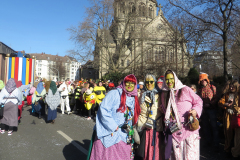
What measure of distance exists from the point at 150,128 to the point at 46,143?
3685mm

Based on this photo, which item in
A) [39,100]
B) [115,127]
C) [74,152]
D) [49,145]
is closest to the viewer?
[115,127]

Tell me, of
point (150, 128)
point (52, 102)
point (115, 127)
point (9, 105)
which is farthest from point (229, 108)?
point (52, 102)

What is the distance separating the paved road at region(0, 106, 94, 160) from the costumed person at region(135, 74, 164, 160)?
1.89 m

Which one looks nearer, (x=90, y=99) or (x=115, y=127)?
(x=115, y=127)

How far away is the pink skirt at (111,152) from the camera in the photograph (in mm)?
3150

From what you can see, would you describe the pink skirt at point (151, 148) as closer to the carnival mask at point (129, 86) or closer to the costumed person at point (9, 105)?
the carnival mask at point (129, 86)

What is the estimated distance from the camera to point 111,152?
124 inches

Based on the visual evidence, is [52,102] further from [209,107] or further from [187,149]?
[187,149]

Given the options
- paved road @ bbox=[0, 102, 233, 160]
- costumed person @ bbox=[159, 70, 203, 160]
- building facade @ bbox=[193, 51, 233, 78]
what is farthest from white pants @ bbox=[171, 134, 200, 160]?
building facade @ bbox=[193, 51, 233, 78]

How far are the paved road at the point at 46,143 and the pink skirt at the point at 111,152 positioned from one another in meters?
1.85

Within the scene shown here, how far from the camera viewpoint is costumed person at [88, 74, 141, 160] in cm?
316

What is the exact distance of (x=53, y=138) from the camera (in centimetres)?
657

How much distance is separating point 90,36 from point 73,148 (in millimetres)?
21171

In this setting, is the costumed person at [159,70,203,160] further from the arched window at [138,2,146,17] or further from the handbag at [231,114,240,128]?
the arched window at [138,2,146,17]
